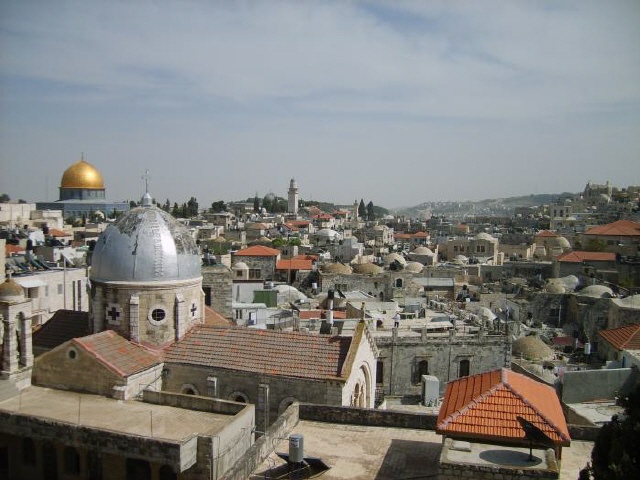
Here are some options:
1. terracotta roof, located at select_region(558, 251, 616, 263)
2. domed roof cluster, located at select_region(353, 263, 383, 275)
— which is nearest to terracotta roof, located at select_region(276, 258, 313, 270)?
domed roof cluster, located at select_region(353, 263, 383, 275)

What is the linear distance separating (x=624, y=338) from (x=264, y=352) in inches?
710

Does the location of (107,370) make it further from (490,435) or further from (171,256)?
(490,435)

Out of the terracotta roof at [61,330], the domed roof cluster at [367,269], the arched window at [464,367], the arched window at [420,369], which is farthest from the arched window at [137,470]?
the domed roof cluster at [367,269]

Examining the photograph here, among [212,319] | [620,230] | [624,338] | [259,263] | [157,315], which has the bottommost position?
Answer: [624,338]

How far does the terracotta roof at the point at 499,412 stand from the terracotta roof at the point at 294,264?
4451 centimetres

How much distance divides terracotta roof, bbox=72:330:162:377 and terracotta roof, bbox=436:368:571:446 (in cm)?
995

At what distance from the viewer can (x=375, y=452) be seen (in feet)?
44.7

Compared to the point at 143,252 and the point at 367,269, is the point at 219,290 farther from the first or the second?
the point at 367,269

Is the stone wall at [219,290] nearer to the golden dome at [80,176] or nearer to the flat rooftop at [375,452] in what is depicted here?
the flat rooftop at [375,452]

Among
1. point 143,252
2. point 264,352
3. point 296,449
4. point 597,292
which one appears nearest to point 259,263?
point 597,292

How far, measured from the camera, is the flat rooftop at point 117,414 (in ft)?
50.9

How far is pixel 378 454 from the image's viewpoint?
1349 cm

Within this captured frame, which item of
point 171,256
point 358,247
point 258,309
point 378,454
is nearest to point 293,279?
point 358,247

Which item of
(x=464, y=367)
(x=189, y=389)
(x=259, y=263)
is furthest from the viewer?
(x=259, y=263)
